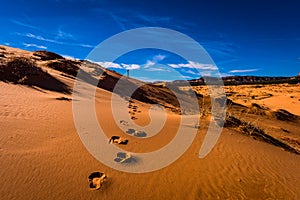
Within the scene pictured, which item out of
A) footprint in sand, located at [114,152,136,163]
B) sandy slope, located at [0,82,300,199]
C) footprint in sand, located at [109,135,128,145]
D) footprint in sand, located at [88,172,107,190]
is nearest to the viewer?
sandy slope, located at [0,82,300,199]

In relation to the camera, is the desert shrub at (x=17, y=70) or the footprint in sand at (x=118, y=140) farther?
the desert shrub at (x=17, y=70)

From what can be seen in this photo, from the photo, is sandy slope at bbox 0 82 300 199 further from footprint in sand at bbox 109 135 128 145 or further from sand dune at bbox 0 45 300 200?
footprint in sand at bbox 109 135 128 145

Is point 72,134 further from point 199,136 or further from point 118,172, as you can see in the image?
point 199,136

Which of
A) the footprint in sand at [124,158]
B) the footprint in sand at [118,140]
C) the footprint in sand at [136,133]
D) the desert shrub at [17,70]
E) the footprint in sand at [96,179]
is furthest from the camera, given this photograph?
the desert shrub at [17,70]

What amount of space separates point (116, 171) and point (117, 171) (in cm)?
2

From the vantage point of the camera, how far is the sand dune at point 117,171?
109 inches

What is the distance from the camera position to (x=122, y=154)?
12.6 feet

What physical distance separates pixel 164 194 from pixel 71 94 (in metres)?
6.36

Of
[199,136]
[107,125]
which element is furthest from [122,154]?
[199,136]

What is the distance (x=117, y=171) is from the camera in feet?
10.9

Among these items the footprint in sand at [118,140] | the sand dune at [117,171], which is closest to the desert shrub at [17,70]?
the sand dune at [117,171]

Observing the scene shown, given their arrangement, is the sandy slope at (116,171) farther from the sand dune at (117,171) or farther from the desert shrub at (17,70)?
the desert shrub at (17,70)

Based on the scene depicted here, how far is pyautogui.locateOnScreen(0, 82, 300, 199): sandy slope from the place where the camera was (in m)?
2.76

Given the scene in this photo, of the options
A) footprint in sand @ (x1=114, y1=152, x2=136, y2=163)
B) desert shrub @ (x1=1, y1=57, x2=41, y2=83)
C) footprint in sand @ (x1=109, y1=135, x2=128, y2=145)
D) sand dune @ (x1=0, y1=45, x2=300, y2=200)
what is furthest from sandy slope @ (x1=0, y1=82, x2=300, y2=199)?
desert shrub @ (x1=1, y1=57, x2=41, y2=83)
